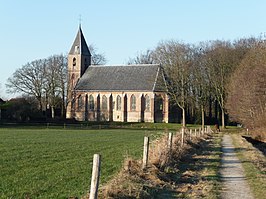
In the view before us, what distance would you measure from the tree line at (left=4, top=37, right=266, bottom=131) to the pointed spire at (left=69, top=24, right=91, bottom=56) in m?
2.68

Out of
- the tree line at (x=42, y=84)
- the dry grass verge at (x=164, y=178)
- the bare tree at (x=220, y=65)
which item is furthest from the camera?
the tree line at (x=42, y=84)

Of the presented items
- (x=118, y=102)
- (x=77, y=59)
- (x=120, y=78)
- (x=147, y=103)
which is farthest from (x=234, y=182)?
(x=77, y=59)

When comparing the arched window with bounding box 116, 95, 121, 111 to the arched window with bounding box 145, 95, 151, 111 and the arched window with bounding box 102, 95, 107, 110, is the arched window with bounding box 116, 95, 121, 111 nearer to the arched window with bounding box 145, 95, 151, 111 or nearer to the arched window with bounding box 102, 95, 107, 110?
the arched window with bounding box 102, 95, 107, 110

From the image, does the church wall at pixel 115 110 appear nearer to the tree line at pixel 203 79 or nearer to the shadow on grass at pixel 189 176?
the tree line at pixel 203 79

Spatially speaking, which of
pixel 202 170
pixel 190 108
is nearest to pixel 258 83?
pixel 202 170

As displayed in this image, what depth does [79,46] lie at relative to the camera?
3696 inches

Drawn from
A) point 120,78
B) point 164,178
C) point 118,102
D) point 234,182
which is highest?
point 120,78

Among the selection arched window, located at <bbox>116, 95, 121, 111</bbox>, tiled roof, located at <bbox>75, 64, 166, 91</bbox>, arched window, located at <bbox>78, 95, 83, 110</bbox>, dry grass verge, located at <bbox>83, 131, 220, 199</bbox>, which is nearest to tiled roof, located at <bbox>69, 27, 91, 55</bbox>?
tiled roof, located at <bbox>75, 64, 166, 91</bbox>

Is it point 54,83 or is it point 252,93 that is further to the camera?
point 54,83

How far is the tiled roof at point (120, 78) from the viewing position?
85438mm

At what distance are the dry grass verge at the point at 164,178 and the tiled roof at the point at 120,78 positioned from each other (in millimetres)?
63780

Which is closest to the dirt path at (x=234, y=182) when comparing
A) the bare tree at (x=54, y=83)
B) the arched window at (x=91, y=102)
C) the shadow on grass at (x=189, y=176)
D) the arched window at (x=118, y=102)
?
the shadow on grass at (x=189, y=176)

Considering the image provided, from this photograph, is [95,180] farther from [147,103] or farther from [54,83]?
[147,103]

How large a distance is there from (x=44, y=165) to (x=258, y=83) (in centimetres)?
2814
